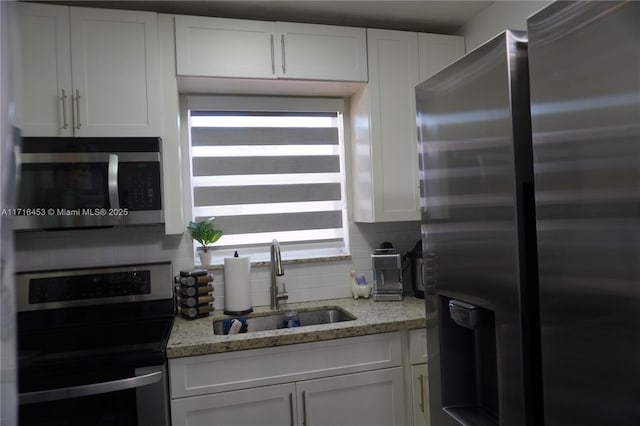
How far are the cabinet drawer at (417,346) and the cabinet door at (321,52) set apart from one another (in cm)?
129

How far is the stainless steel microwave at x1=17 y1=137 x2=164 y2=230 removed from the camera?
5.74 feet

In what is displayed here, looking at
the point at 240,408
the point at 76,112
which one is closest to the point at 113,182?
the point at 76,112

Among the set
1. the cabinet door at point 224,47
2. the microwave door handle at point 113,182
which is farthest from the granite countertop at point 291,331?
the cabinet door at point 224,47

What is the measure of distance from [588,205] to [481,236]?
0.25 m

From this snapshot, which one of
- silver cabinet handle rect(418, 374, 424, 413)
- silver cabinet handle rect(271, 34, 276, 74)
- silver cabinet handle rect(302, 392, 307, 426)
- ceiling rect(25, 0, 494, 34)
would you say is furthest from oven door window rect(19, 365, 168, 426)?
ceiling rect(25, 0, 494, 34)

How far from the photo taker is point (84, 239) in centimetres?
212

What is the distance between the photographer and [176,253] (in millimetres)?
2234

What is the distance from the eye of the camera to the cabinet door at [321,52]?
2.07m

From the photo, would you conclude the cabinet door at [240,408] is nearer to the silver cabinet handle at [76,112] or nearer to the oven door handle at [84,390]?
the oven door handle at [84,390]

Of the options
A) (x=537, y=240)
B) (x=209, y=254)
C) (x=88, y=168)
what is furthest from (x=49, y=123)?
(x=537, y=240)

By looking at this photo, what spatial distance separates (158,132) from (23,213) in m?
0.65

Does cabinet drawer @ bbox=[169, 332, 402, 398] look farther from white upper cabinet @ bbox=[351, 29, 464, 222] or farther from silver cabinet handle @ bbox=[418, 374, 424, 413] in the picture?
white upper cabinet @ bbox=[351, 29, 464, 222]

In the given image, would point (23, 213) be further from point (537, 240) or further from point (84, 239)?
point (537, 240)

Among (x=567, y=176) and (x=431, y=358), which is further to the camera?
(x=431, y=358)
